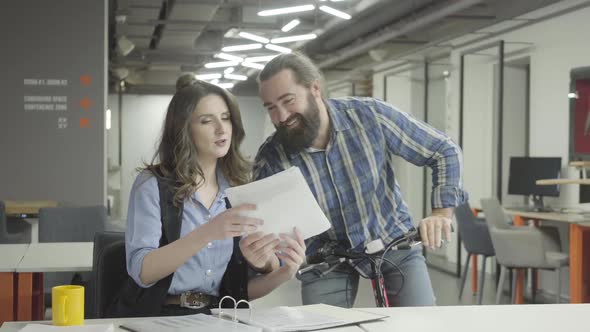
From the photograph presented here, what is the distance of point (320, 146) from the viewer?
3111 mm

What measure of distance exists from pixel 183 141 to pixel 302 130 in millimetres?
547

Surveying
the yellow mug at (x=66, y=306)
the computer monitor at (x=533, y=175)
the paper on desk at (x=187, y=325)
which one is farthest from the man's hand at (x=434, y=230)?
the computer monitor at (x=533, y=175)

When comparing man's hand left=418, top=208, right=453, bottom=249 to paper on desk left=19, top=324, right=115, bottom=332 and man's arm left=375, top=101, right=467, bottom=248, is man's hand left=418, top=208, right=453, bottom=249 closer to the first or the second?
man's arm left=375, top=101, right=467, bottom=248

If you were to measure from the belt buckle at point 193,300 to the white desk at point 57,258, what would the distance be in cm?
139

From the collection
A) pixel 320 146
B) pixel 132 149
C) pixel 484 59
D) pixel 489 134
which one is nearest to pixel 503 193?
pixel 489 134

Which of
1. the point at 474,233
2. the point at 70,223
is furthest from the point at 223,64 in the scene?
the point at 70,223

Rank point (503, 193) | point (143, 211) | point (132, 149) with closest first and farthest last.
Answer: point (143, 211) → point (503, 193) → point (132, 149)

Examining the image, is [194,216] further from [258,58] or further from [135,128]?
[135,128]

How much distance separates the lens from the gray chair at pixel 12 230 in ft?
20.6

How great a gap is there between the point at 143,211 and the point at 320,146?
881 mm

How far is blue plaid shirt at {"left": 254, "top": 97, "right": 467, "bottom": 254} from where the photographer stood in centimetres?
304

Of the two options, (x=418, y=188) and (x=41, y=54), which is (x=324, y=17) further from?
(x=41, y=54)

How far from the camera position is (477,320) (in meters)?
2.28

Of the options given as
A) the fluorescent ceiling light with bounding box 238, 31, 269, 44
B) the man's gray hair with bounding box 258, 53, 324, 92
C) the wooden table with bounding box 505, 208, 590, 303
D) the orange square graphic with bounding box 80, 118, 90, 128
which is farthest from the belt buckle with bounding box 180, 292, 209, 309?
the fluorescent ceiling light with bounding box 238, 31, 269, 44
